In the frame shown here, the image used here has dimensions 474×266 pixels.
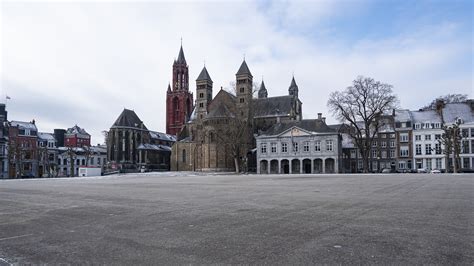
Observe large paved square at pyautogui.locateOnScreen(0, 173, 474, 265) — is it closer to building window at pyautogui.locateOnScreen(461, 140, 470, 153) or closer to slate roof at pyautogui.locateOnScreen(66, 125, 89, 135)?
building window at pyautogui.locateOnScreen(461, 140, 470, 153)

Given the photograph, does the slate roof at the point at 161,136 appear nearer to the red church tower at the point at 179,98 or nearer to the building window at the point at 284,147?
the red church tower at the point at 179,98

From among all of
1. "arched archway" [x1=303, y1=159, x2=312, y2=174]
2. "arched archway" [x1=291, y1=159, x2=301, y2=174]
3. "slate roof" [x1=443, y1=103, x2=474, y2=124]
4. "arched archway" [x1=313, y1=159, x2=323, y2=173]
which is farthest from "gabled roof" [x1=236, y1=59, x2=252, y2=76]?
"slate roof" [x1=443, y1=103, x2=474, y2=124]

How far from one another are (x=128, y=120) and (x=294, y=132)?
46.2 metres

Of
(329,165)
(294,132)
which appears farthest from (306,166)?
(294,132)

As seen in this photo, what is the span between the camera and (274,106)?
86750 millimetres

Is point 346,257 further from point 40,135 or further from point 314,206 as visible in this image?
point 40,135

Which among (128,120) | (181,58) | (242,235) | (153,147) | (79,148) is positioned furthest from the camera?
(181,58)

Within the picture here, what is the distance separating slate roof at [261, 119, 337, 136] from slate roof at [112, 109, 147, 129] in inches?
1529

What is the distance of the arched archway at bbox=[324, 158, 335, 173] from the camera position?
70.6 metres

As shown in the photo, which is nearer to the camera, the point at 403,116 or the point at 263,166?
the point at 263,166

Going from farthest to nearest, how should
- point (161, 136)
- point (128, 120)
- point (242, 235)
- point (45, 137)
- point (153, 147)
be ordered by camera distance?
point (161, 136) → point (153, 147) → point (128, 120) → point (45, 137) → point (242, 235)

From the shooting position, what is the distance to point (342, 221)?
29.5 ft

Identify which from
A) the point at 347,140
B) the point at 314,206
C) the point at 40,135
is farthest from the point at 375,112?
the point at 40,135

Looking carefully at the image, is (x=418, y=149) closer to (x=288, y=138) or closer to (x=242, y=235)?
(x=288, y=138)
